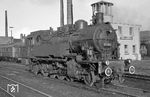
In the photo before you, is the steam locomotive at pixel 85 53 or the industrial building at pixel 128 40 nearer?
the steam locomotive at pixel 85 53

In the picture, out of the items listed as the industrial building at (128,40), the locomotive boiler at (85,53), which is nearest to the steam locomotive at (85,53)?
the locomotive boiler at (85,53)

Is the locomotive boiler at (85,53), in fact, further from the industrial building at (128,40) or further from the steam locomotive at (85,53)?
the industrial building at (128,40)

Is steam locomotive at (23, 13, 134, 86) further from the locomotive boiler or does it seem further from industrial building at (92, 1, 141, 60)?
industrial building at (92, 1, 141, 60)

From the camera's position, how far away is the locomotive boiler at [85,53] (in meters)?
11.9

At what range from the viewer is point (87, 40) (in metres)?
12.8

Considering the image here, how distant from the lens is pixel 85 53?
508 inches

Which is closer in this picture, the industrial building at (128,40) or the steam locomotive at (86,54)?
the steam locomotive at (86,54)

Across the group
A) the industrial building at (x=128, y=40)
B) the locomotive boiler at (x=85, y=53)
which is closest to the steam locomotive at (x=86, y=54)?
the locomotive boiler at (x=85, y=53)

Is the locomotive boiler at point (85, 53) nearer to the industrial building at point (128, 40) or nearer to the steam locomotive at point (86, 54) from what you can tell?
the steam locomotive at point (86, 54)

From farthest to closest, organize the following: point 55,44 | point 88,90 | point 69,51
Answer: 1. point 55,44
2. point 69,51
3. point 88,90

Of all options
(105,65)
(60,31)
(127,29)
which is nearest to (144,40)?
(127,29)

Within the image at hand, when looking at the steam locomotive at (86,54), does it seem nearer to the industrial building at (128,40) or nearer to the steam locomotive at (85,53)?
the steam locomotive at (85,53)

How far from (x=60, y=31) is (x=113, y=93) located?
7.16m

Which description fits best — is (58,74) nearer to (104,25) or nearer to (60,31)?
(60,31)
